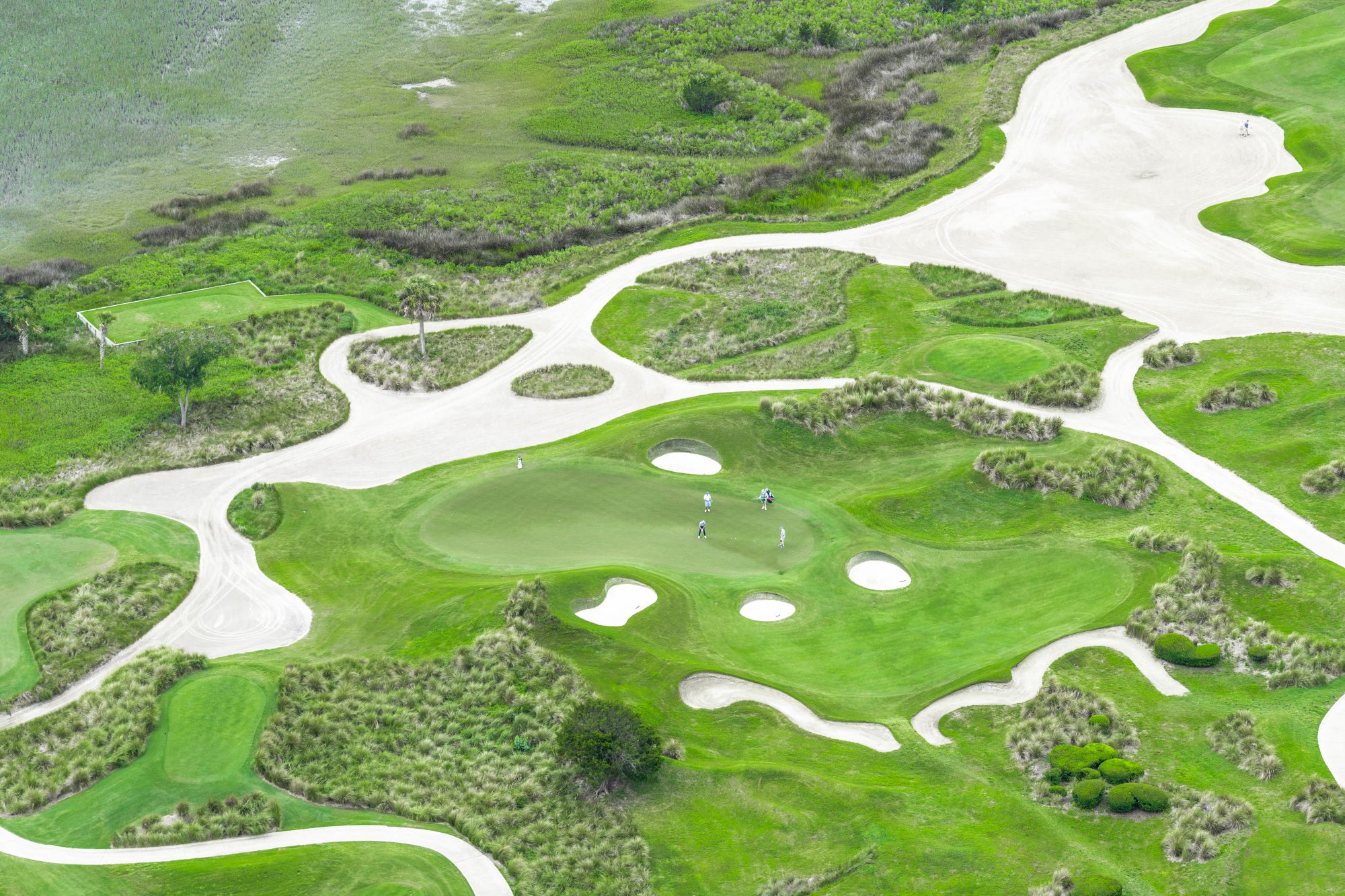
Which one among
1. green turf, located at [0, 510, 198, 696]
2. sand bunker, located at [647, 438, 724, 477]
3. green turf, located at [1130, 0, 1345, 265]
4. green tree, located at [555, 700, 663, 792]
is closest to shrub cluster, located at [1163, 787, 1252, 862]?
green tree, located at [555, 700, 663, 792]

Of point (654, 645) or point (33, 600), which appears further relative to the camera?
point (33, 600)

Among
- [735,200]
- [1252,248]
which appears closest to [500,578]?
[735,200]

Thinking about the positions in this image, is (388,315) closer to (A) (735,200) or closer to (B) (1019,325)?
(A) (735,200)

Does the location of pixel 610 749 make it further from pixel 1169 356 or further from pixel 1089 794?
pixel 1169 356

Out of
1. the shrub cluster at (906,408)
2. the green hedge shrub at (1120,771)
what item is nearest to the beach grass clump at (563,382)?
the shrub cluster at (906,408)

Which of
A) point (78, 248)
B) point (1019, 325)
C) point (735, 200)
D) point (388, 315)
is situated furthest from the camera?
point (735, 200)
